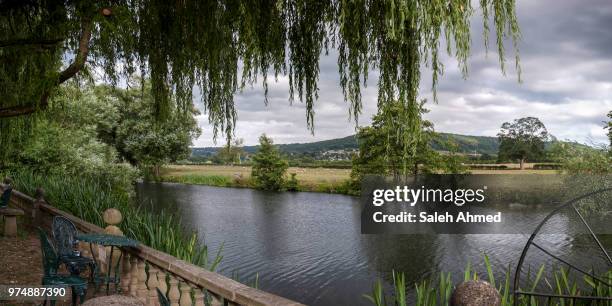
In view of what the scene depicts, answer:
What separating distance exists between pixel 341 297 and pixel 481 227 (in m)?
16.1

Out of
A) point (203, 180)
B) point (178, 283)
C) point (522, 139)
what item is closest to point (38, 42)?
point (178, 283)

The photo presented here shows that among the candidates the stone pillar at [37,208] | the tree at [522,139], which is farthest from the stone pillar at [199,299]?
the tree at [522,139]

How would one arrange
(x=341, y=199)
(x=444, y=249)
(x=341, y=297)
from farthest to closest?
(x=341, y=199) < (x=444, y=249) < (x=341, y=297)

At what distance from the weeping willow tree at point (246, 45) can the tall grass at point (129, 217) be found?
196cm

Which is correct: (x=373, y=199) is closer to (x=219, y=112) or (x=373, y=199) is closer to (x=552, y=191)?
(x=552, y=191)

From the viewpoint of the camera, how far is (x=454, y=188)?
33.8m

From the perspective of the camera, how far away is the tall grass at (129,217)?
578cm

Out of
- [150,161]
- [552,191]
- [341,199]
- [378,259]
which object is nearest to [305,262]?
[378,259]

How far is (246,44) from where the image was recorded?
3297mm

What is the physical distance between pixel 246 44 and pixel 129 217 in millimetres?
4474

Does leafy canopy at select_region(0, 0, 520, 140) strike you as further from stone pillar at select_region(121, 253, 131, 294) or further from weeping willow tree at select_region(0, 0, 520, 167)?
stone pillar at select_region(121, 253, 131, 294)

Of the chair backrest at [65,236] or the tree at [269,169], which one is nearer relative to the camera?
the chair backrest at [65,236]

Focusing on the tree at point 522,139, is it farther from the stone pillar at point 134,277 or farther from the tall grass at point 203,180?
the stone pillar at point 134,277

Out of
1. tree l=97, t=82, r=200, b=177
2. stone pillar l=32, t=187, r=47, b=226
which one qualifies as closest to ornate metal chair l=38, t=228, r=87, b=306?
stone pillar l=32, t=187, r=47, b=226
